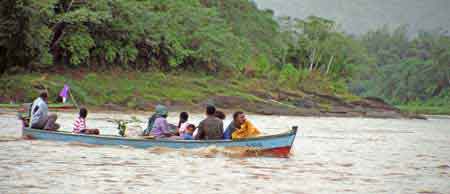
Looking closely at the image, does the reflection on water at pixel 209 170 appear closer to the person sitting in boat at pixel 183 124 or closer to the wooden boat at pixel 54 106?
the person sitting in boat at pixel 183 124

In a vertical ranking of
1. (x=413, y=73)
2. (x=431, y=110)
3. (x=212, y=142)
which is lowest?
(x=212, y=142)

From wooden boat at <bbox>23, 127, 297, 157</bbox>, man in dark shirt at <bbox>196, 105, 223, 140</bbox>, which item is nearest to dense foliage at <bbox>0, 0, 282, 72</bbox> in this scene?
wooden boat at <bbox>23, 127, 297, 157</bbox>

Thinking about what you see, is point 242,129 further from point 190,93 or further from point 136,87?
point 190,93

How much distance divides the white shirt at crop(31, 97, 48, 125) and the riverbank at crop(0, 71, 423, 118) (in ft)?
51.5

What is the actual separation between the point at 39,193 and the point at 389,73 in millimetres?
74356

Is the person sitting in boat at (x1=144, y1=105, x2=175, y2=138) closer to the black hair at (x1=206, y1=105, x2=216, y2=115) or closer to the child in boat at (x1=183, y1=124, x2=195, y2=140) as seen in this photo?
the child in boat at (x1=183, y1=124, x2=195, y2=140)

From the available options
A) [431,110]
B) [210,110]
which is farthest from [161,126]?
[431,110]

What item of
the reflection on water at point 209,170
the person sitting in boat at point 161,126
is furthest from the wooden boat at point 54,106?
the person sitting in boat at point 161,126

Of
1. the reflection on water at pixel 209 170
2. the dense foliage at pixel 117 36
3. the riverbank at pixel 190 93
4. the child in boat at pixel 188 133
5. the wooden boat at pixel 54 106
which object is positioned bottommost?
the reflection on water at pixel 209 170

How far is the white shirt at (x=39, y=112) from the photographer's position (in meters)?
18.1

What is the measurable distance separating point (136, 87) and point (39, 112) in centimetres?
2108

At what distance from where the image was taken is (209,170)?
47.9 ft

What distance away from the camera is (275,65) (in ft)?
203

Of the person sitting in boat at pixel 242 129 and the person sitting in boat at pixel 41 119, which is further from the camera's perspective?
the person sitting in boat at pixel 41 119
